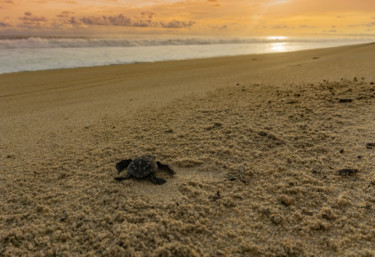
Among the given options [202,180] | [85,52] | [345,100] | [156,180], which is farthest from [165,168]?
[85,52]

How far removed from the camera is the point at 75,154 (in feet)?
9.12

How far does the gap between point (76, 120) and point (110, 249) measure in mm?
3056

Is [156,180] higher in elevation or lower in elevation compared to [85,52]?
lower

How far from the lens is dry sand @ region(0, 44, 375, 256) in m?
1.54

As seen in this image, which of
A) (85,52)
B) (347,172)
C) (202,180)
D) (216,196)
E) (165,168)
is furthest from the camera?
(85,52)

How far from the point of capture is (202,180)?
2160mm

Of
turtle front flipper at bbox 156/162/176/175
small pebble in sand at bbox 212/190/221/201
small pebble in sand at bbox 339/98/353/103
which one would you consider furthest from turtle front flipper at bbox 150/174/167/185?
small pebble in sand at bbox 339/98/353/103

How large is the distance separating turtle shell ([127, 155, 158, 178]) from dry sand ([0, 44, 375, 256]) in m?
0.10

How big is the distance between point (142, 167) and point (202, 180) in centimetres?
58

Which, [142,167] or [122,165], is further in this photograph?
[122,165]

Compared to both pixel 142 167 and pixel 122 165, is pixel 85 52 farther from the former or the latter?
pixel 142 167

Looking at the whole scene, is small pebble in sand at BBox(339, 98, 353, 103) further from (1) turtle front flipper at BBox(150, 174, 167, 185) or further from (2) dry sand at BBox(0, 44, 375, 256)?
(1) turtle front flipper at BBox(150, 174, 167, 185)

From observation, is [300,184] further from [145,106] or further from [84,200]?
[145,106]

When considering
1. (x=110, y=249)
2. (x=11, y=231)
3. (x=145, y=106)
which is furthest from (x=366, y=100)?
(x=11, y=231)
